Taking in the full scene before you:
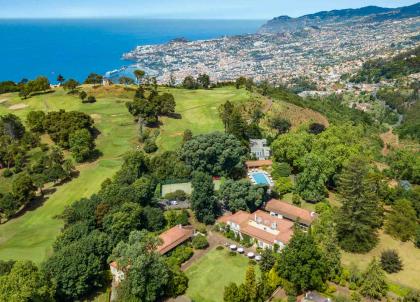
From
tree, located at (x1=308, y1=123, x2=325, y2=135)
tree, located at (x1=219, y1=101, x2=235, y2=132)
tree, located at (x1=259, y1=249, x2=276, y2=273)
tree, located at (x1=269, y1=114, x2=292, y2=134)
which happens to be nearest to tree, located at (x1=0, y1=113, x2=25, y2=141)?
tree, located at (x1=219, y1=101, x2=235, y2=132)

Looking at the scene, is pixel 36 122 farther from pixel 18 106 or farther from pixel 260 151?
pixel 260 151

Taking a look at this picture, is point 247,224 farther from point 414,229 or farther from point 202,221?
point 414,229

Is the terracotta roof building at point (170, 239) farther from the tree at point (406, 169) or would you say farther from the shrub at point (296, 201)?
the tree at point (406, 169)

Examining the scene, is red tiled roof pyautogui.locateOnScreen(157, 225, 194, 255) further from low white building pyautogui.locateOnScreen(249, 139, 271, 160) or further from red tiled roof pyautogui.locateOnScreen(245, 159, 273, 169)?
low white building pyautogui.locateOnScreen(249, 139, 271, 160)

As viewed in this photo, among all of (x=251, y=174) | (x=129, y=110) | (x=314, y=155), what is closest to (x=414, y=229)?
(x=314, y=155)

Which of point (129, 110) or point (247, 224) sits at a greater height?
point (129, 110)

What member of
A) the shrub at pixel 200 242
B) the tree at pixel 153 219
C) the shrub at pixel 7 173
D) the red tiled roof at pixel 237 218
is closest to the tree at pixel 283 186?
the red tiled roof at pixel 237 218

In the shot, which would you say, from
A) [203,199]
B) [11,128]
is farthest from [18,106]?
[203,199]
